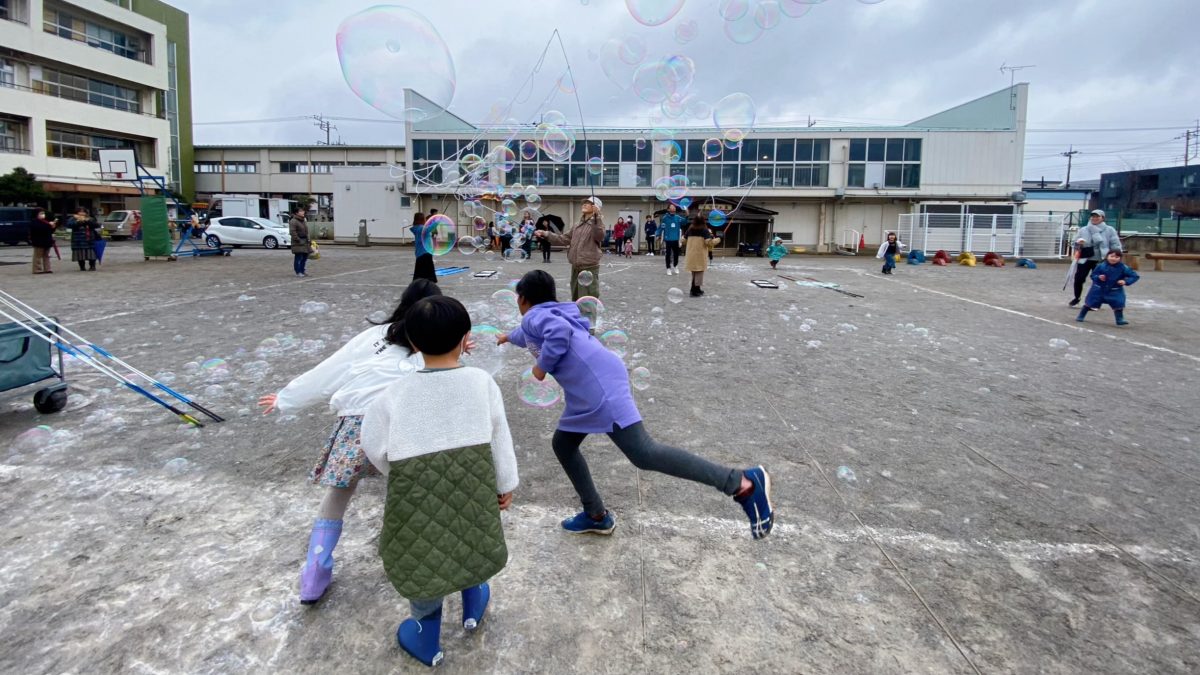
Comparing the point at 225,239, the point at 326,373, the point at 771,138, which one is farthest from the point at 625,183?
the point at 326,373

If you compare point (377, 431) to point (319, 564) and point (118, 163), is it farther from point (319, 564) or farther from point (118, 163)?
point (118, 163)

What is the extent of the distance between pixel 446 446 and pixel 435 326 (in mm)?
383

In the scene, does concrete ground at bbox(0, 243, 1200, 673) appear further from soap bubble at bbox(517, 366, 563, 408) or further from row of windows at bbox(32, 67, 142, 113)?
row of windows at bbox(32, 67, 142, 113)

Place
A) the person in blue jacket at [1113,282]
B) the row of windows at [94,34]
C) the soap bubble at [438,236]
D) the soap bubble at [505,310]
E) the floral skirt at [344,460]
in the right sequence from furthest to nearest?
the row of windows at [94,34] → the soap bubble at [438,236] → the person in blue jacket at [1113,282] → the soap bubble at [505,310] → the floral skirt at [344,460]

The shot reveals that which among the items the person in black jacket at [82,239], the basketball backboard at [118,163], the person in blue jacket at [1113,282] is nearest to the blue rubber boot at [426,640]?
the person in blue jacket at [1113,282]

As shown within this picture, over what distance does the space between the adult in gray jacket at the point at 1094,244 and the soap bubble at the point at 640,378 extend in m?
8.55

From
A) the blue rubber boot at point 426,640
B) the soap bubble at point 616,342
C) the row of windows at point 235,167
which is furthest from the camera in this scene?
the row of windows at point 235,167

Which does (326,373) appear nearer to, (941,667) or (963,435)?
(941,667)

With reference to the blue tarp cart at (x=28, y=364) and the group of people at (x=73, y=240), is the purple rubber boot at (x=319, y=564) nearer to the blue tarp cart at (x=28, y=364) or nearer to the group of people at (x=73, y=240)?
the blue tarp cart at (x=28, y=364)

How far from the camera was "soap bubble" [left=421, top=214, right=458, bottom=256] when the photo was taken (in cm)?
1077

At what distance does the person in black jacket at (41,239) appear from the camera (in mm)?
15234

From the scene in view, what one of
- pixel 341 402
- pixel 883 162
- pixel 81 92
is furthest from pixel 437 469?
pixel 81 92

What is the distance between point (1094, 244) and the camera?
430 inches

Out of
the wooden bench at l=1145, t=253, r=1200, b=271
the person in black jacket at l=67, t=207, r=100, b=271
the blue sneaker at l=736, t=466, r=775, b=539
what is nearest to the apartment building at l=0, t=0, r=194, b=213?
the person in black jacket at l=67, t=207, r=100, b=271
